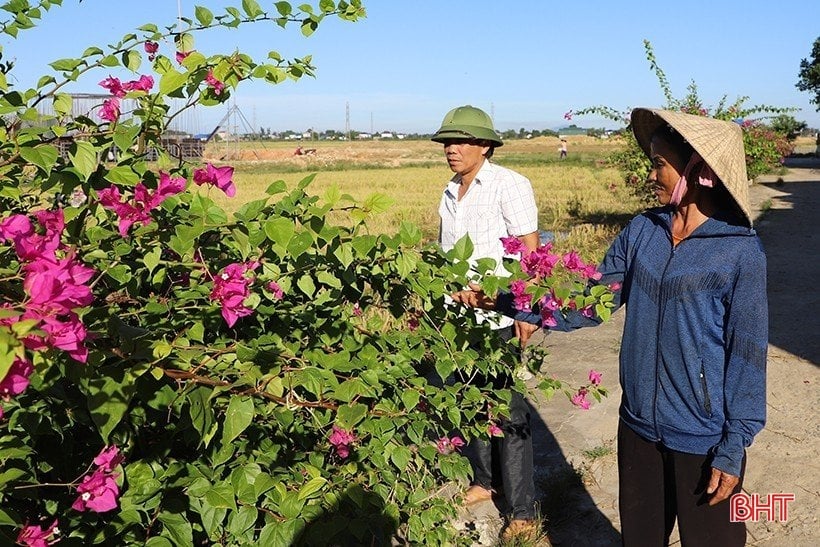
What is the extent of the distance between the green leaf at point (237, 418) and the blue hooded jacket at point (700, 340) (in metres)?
1.28

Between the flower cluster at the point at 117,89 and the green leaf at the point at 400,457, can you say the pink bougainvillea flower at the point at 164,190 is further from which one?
the green leaf at the point at 400,457

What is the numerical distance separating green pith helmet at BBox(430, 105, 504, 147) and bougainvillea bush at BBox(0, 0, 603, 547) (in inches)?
46.0

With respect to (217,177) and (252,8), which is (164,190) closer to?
(217,177)

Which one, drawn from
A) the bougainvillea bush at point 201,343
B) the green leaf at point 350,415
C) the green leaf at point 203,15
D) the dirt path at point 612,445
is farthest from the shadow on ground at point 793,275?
the green leaf at point 203,15

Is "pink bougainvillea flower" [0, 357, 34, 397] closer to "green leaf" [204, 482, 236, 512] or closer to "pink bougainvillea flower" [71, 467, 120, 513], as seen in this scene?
"pink bougainvillea flower" [71, 467, 120, 513]

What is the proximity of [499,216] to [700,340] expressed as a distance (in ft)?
4.05

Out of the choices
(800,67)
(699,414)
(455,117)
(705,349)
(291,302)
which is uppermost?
(800,67)

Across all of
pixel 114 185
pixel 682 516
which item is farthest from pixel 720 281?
pixel 114 185

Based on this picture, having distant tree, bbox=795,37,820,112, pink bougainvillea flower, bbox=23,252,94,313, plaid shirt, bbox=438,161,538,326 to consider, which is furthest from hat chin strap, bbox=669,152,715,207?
distant tree, bbox=795,37,820,112

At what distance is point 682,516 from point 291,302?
4.10ft

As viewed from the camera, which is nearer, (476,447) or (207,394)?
(207,394)

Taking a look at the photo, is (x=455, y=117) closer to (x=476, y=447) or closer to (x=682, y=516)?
(x=476, y=447)

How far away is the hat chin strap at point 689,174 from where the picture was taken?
210cm

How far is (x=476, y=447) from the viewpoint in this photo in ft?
11.5
